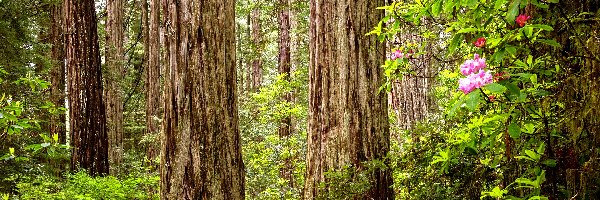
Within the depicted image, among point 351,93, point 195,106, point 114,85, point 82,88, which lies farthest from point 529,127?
point 114,85

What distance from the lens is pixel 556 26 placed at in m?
2.71

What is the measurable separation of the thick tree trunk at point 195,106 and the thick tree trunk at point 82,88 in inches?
223

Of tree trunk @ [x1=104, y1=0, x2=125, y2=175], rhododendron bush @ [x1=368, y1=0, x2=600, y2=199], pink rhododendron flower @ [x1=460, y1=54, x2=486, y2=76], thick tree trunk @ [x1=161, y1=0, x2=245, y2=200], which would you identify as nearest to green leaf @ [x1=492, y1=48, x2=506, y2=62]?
rhododendron bush @ [x1=368, y1=0, x2=600, y2=199]

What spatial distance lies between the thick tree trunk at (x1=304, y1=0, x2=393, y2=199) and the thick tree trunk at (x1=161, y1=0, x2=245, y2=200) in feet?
4.69

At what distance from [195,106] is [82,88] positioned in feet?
19.5

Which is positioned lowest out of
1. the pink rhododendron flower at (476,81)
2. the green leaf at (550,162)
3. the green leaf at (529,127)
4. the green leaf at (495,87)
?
the green leaf at (550,162)

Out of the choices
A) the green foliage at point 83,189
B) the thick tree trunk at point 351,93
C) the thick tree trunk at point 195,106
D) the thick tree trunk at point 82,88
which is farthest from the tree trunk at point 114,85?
the thick tree trunk at point 195,106

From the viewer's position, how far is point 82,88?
29.7 feet

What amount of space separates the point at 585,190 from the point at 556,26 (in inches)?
33.2

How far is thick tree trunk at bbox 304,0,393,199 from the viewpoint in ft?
16.7

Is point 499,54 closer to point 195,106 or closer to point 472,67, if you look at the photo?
point 472,67

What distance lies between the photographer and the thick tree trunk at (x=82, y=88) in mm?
8984

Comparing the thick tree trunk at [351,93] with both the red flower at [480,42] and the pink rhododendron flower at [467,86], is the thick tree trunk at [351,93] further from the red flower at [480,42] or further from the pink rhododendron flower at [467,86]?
the pink rhododendron flower at [467,86]

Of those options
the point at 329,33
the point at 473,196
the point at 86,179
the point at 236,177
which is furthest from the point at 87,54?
the point at 473,196
